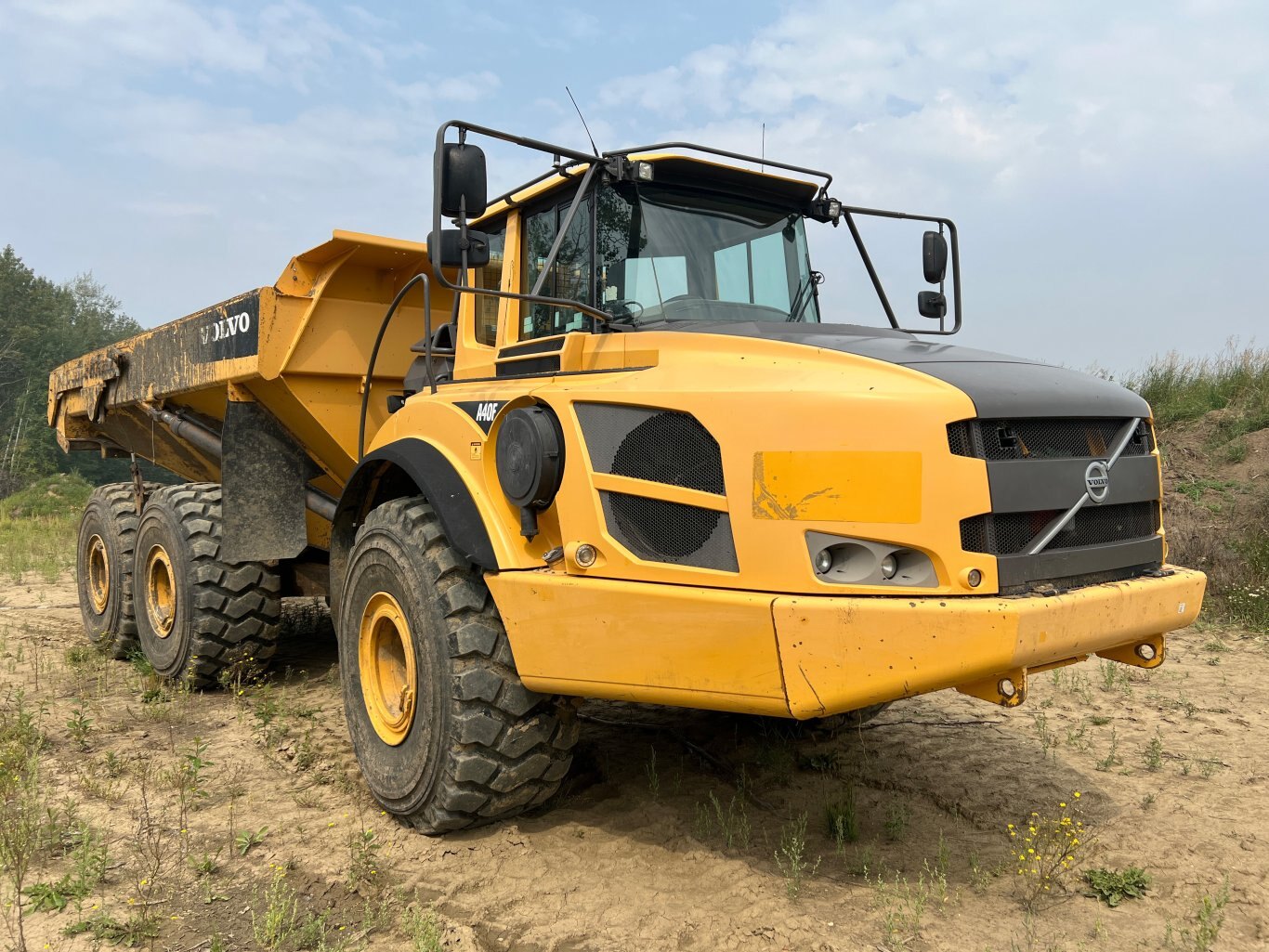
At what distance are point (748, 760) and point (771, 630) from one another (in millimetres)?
2006

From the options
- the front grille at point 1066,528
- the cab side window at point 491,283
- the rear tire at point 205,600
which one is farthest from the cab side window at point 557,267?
the rear tire at point 205,600

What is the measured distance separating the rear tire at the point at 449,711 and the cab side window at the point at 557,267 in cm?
94

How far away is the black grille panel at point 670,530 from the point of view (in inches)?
122

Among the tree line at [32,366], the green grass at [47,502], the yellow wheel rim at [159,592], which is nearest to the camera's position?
the yellow wheel rim at [159,592]

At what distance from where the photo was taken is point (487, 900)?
133 inches

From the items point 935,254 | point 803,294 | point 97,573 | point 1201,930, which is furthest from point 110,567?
point 1201,930

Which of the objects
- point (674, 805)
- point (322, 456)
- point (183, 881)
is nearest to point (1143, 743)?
point (674, 805)

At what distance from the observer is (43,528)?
747 inches

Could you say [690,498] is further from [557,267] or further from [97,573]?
[97,573]

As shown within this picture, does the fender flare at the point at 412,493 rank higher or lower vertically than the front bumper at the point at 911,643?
higher

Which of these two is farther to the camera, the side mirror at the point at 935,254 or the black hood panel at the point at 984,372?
the side mirror at the point at 935,254

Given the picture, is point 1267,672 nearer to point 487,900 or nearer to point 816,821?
point 816,821

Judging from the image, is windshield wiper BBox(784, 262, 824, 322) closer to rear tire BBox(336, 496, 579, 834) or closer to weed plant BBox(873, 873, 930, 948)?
rear tire BBox(336, 496, 579, 834)

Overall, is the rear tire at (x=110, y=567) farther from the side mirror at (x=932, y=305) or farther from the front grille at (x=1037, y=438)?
the front grille at (x=1037, y=438)
